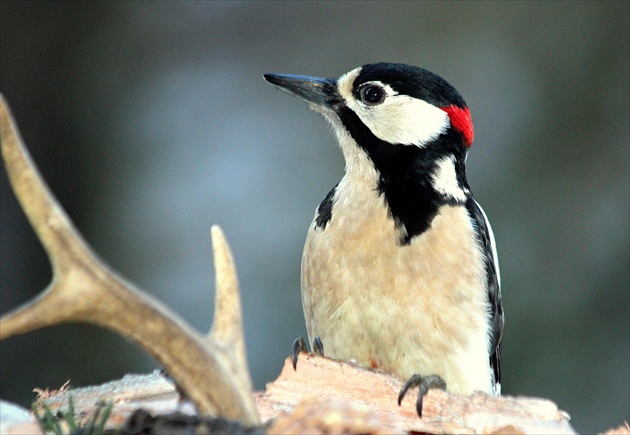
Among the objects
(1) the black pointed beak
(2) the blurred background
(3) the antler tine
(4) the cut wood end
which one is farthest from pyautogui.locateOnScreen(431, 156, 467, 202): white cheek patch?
(2) the blurred background

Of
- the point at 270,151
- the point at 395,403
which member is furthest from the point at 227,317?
the point at 270,151

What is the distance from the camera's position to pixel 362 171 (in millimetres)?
2699

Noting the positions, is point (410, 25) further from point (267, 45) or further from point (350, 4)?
point (267, 45)

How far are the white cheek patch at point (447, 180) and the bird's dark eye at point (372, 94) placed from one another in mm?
242

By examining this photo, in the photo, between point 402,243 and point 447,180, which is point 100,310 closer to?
point 402,243

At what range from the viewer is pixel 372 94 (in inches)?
107

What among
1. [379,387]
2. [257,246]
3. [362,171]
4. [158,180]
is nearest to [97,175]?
[158,180]

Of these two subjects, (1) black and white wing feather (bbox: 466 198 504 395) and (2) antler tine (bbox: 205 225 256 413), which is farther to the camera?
(1) black and white wing feather (bbox: 466 198 504 395)

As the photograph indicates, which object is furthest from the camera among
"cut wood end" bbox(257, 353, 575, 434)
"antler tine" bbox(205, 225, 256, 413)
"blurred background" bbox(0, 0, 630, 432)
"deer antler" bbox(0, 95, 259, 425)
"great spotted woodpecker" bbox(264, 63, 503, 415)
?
"blurred background" bbox(0, 0, 630, 432)

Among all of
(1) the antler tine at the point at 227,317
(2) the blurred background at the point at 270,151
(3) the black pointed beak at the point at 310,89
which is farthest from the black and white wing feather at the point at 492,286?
Answer: (2) the blurred background at the point at 270,151

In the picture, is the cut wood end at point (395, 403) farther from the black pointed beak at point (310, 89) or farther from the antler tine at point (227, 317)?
the black pointed beak at point (310, 89)

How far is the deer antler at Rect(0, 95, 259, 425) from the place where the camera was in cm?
129

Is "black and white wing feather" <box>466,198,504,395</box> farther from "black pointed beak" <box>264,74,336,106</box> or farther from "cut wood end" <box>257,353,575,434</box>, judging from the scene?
"cut wood end" <box>257,353,575,434</box>

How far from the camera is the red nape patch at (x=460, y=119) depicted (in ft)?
8.75
